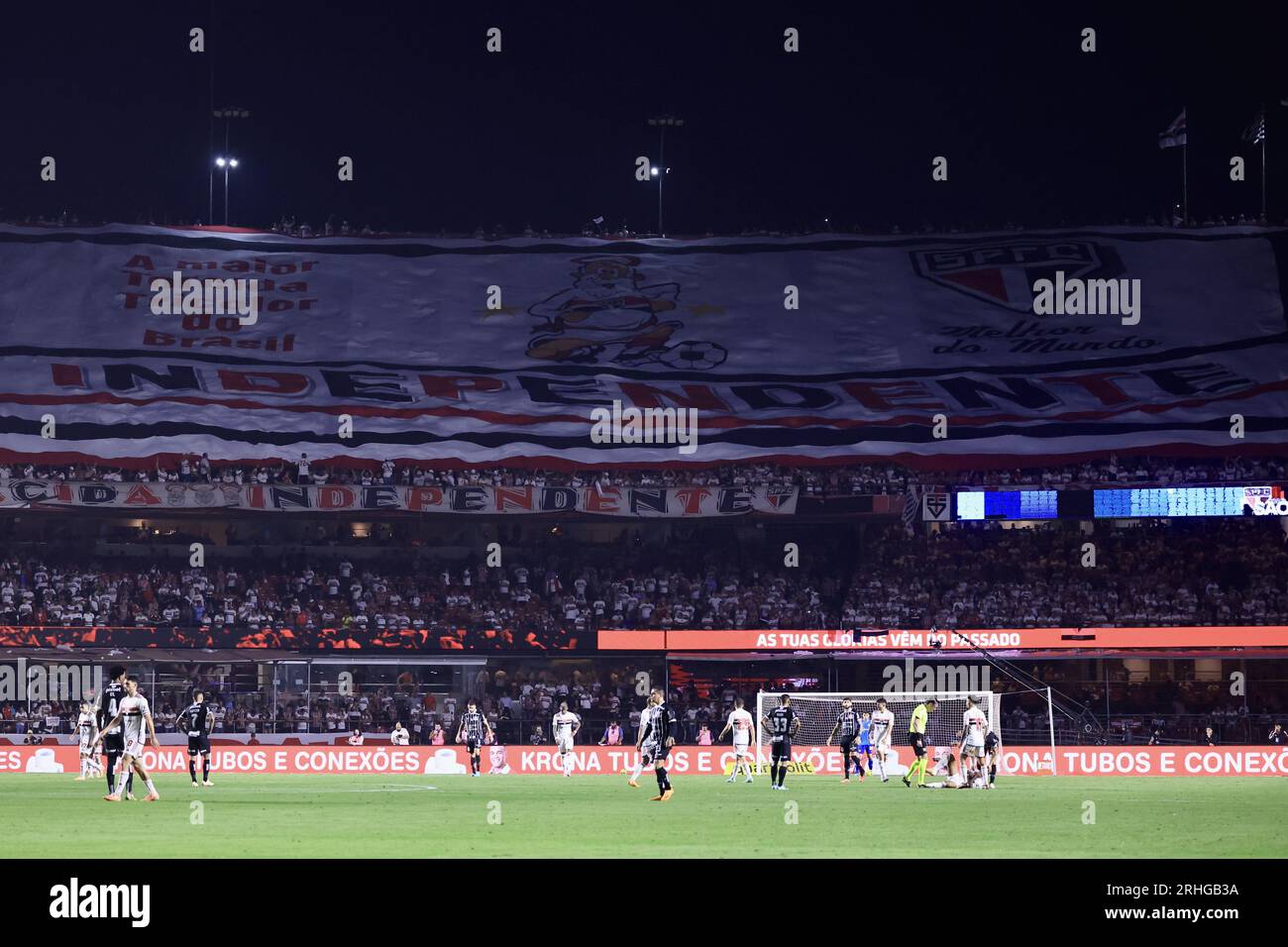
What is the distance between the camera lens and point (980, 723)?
34.9 metres

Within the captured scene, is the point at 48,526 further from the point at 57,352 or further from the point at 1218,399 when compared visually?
the point at 1218,399

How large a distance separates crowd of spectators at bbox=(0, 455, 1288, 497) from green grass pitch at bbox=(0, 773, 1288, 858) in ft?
85.5

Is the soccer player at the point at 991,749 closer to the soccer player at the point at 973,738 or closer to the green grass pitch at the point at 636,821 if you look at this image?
the soccer player at the point at 973,738

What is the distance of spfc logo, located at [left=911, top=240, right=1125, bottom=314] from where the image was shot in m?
70.2

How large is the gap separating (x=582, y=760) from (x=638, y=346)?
24.6 m

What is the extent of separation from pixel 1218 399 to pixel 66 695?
4285cm

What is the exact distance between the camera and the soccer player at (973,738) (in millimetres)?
34781

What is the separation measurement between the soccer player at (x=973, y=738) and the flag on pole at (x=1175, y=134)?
4413 cm

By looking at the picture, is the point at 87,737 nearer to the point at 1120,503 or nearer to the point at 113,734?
the point at 113,734

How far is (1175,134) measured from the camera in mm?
72688

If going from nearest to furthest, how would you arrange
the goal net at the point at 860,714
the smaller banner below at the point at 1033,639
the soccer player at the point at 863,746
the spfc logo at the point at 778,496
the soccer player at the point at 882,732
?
the soccer player at the point at 882,732 → the soccer player at the point at 863,746 → the goal net at the point at 860,714 → the smaller banner below at the point at 1033,639 → the spfc logo at the point at 778,496

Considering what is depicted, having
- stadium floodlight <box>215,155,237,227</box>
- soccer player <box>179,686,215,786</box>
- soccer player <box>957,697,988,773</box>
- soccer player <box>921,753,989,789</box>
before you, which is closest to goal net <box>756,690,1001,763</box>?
soccer player <box>921,753,989,789</box>

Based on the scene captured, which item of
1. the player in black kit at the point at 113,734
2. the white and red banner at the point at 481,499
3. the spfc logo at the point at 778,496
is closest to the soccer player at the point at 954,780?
the player in black kit at the point at 113,734
